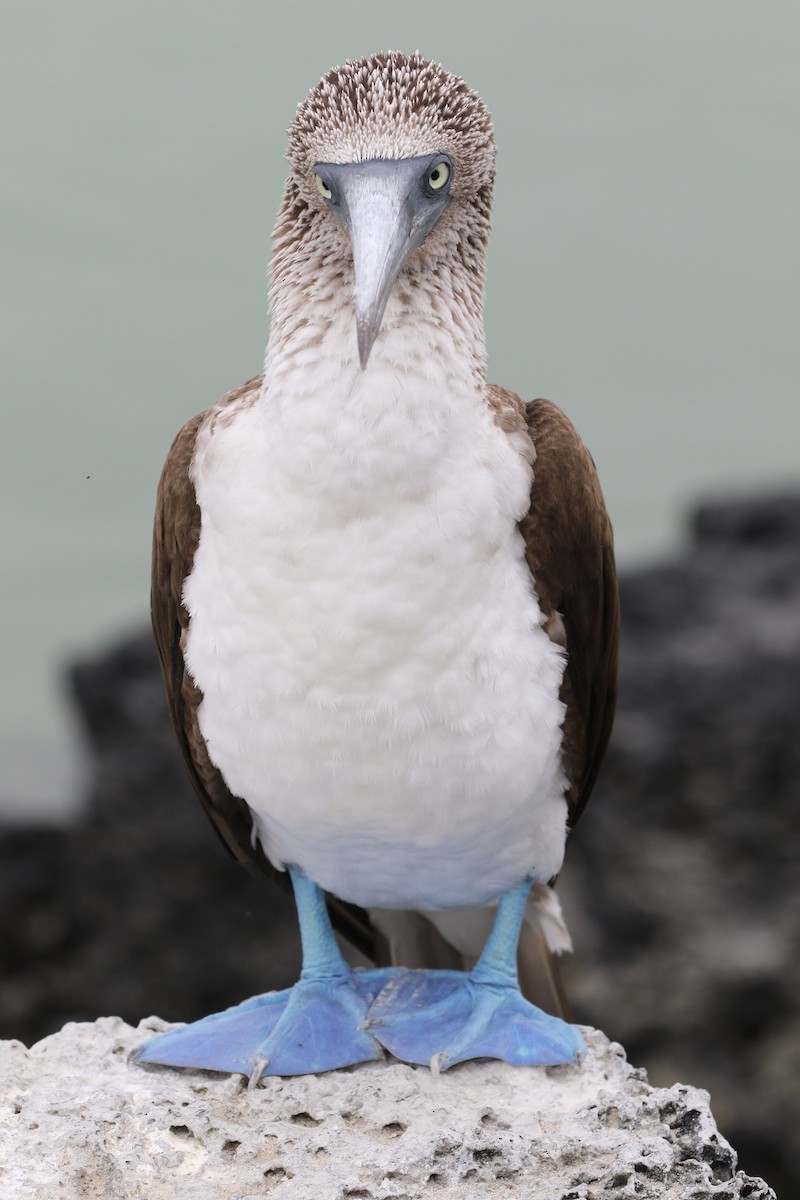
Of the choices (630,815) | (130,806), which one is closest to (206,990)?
(130,806)

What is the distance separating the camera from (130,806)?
691cm

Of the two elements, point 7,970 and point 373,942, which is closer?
point 373,942

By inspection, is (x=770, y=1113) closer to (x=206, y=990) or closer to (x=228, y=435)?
(x=206, y=990)

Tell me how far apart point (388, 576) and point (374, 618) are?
0.30 ft

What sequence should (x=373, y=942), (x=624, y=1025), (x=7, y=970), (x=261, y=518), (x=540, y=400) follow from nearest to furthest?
1. (x=261, y=518)
2. (x=540, y=400)
3. (x=373, y=942)
4. (x=624, y=1025)
5. (x=7, y=970)

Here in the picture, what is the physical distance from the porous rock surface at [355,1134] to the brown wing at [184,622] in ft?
2.09

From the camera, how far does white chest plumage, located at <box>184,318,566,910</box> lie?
3.34 metres

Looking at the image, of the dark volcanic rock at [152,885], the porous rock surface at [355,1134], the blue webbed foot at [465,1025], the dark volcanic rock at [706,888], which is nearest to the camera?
the porous rock surface at [355,1134]

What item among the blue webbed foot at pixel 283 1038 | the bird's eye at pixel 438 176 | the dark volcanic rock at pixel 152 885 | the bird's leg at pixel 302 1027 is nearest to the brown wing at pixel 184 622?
the bird's leg at pixel 302 1027

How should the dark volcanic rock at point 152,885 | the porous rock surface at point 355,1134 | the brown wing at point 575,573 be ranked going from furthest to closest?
1. the dark volcanic rock at point 152,885
2. the brown wing at point 575,573
3. the porous rock surface at point 355,1134

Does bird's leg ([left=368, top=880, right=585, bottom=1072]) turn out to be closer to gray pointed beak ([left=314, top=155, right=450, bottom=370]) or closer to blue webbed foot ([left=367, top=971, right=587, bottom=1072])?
blue webbed foot ([left=367, top=971, right=587, bottom=1072])

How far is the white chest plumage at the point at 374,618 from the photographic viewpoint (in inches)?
132

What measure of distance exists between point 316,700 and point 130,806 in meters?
3.66

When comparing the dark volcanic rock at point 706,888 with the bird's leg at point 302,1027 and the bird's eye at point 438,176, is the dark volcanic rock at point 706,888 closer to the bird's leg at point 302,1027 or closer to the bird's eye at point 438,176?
the bird's leg at point 302,1027
